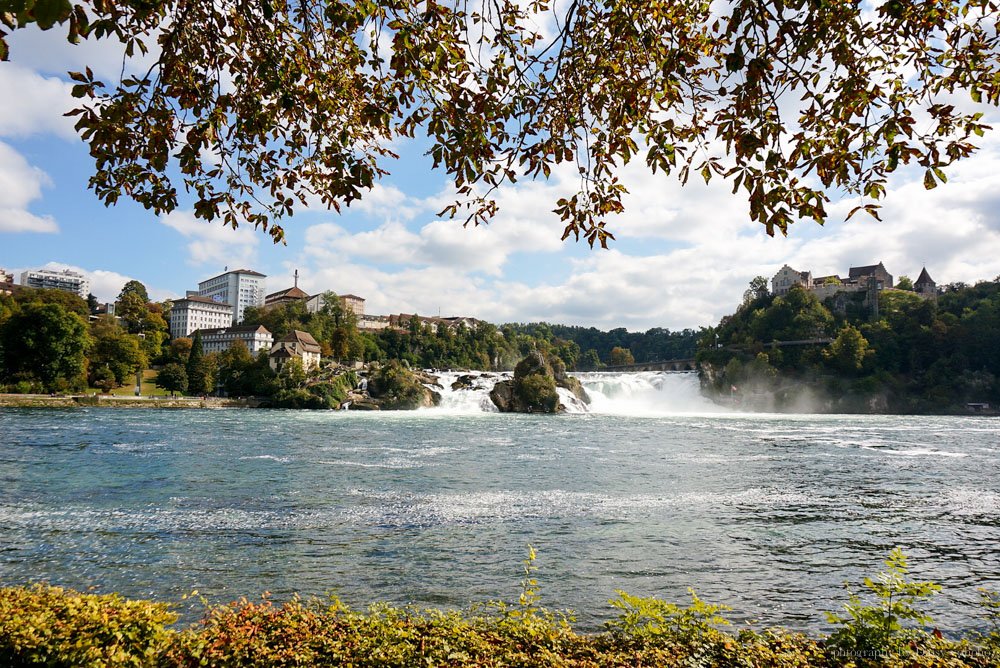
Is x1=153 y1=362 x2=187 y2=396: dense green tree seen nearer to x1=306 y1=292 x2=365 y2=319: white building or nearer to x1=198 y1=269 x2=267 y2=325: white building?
x1=306 y1=292 x2=365 y2=319: white building

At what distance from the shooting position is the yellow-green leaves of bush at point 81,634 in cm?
387

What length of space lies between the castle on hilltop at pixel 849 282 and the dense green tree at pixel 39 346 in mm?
104925

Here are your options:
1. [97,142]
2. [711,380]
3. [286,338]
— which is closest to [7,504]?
[97,142]

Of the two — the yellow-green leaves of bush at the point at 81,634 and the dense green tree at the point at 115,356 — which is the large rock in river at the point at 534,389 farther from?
the yellow-green leaves of bush at the point at 81,634

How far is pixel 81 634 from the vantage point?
403 cm

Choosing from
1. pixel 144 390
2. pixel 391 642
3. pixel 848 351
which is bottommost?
pixel 144 390

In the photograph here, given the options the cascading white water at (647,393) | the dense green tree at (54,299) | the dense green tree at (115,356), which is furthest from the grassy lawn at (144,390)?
the cascading white water at (647,393)

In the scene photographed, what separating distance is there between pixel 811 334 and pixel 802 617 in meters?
95.4

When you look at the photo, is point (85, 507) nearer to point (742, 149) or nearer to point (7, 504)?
point (7, 504)

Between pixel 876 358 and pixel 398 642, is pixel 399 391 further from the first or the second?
pixel 876 358

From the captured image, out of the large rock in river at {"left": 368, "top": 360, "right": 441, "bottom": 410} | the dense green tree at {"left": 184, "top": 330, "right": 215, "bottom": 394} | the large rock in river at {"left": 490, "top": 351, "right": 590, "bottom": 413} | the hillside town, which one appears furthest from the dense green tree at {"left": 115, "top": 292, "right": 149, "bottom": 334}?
the large rock in river at {"left": 490, "top": 351, "right": 590, "bottom": 413}

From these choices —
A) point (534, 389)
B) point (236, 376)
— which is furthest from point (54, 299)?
point (534, 389)

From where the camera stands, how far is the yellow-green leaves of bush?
3.87 meters

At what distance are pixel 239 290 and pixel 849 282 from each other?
139187 mm
